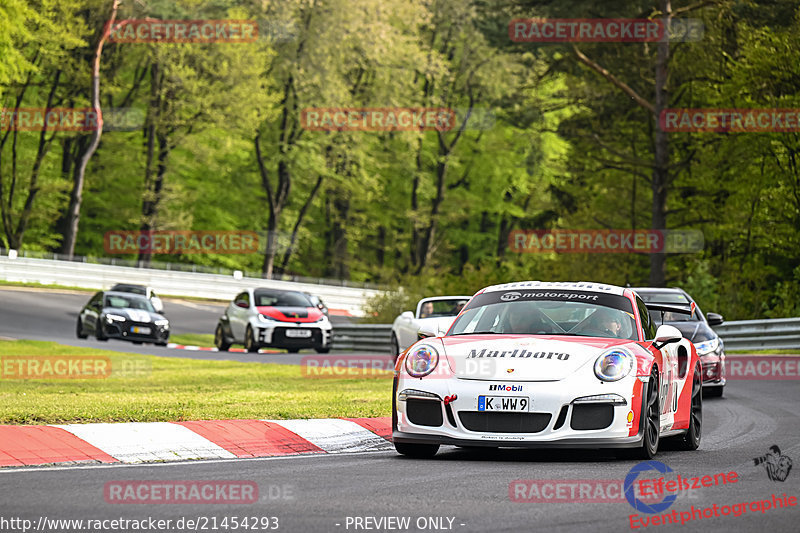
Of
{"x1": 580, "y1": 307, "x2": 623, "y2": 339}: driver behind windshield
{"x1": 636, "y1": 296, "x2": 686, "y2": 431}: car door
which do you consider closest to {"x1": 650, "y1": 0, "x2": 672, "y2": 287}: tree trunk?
{"x1": 636, "y1": 296, "x2": 686, "y2": 431}: car door

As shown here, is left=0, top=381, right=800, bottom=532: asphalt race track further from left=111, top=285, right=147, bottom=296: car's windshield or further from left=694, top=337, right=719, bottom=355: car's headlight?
left=111, top=285, right=147, bottom=296: car's windshield

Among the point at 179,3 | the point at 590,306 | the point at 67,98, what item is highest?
the point at 179,3

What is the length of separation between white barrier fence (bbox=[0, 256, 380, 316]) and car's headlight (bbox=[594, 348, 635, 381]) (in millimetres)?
37567

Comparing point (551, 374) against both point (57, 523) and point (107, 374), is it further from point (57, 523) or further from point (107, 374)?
point (107, 374)

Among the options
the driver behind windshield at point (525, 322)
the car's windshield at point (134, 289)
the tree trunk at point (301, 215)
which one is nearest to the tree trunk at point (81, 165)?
the car's windshield at point (134, 289)

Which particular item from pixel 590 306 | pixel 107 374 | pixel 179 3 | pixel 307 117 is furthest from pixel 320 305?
pixel 307 117

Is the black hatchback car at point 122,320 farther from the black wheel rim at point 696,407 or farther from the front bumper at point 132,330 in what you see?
the black wheel rim at point 696,407

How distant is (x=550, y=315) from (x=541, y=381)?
57.9 inches

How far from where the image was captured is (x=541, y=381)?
369 inches

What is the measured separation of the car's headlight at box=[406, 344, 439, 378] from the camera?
9.80 m

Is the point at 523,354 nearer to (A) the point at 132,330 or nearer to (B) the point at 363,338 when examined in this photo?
(A) the point at 132,330

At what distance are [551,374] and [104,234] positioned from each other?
5914cm

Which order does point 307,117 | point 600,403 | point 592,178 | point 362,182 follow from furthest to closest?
point 362,182, point 307,117, point 592,178, point 600,403

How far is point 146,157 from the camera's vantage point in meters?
64.1
